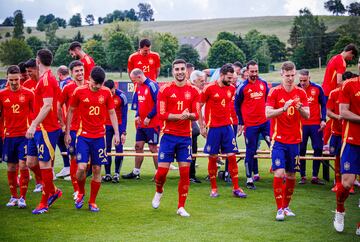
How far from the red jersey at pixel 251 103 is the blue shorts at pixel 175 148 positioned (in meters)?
2.68

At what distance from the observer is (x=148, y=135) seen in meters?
12.0

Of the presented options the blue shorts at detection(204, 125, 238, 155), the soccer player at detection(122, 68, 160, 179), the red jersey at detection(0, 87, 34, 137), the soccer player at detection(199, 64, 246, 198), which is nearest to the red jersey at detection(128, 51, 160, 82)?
the soccer player at detection(122, 68, 160, 179)

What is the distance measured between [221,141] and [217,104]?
2.27ft

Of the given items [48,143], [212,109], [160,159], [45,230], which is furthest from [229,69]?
[45,230]

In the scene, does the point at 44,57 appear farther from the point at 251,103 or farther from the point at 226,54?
the point at 226,54

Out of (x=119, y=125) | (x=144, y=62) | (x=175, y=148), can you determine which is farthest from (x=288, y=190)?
(x=144, y=62)

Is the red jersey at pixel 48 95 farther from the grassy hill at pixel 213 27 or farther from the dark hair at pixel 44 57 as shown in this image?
the grassy hill at pixel 213 27

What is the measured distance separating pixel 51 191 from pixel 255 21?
397 feet

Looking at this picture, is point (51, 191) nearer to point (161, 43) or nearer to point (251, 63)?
point (251, 63)

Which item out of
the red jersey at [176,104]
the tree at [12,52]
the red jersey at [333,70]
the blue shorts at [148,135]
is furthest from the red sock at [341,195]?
the tree at [12,52]

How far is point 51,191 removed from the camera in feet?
29.2

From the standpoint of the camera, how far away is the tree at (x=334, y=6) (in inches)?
3893

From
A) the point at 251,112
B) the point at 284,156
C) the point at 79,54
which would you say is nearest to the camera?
the point at 284,156

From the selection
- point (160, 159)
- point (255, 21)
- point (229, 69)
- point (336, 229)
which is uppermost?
point (255, 21)
